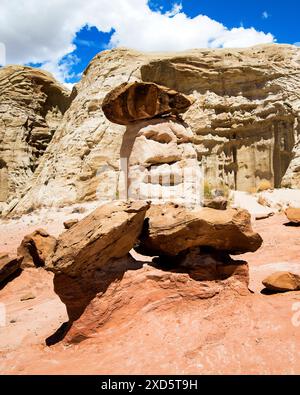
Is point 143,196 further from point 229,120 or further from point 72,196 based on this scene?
point 229,120

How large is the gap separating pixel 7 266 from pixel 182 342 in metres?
4.88

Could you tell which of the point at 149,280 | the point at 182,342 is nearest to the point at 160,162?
the point at 149,280

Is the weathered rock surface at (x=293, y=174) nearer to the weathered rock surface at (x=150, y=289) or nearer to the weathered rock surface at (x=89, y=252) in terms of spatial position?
the weathered rock surface at (x=150, y=289)

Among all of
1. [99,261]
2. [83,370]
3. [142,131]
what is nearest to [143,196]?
[142,131]

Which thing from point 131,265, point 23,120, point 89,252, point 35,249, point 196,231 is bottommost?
point 35,249

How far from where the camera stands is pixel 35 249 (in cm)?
820

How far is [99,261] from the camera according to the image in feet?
13.6

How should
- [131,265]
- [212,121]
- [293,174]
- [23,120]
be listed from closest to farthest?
[131,265] < [293,174] < [212,121] < [23,120]

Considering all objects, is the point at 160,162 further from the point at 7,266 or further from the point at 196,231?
the point at 7,266

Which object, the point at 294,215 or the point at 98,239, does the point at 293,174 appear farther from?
the point at 98,239

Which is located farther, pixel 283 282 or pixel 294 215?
pixel 294 215

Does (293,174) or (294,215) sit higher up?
(293,174)

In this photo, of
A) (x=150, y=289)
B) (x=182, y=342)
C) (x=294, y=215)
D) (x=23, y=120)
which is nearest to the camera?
(x=182, y=342)
